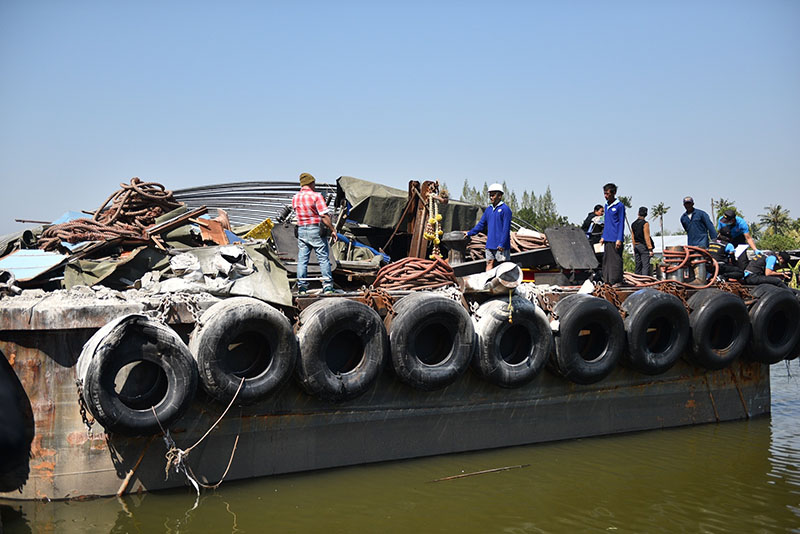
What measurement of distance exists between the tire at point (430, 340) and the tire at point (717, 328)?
3001 mm

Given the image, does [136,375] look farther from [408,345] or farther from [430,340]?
[430,340]

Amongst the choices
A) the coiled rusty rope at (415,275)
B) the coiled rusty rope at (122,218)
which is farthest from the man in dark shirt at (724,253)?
the coiled rusty rope at (122,218)

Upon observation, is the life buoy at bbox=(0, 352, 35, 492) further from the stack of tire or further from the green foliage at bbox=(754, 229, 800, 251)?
the green foliage at bbox=(754, 229, 800, 251)

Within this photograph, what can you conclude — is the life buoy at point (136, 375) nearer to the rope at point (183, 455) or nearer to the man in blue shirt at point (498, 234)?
the rope at point (183, 455)

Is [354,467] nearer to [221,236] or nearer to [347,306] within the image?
[347,306]

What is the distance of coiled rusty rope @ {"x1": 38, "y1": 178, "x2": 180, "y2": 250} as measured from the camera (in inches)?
289

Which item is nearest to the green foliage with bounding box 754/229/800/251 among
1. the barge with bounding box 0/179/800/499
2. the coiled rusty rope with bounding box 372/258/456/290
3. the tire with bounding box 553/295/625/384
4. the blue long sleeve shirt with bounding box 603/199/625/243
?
the barge with bounding box 0/179/800/499

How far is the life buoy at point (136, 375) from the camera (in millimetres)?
5219

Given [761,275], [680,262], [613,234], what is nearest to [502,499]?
[613,234]

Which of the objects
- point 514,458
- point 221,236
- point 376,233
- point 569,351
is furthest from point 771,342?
point 221,236

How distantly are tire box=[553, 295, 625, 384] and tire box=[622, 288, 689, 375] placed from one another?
20 centimetres

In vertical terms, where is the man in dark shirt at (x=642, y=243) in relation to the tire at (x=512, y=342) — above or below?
above

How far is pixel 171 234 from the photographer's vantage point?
759 centimetres

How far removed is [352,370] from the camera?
6.41m
